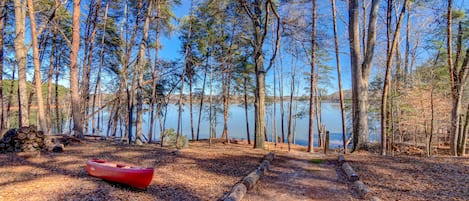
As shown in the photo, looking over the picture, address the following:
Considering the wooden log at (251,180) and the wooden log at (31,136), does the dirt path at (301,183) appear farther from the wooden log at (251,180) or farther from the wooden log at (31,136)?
the wooden log at (31,136)

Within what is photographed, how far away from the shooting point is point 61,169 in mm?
4434

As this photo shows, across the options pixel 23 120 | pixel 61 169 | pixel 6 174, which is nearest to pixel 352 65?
pixel 61 169

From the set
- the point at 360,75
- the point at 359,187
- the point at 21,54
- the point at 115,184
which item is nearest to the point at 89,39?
the point at 21,54

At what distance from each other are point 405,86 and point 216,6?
29.8 ft

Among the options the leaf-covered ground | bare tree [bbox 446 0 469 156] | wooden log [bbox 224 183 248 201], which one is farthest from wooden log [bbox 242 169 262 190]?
bare tree [bbox 446 0 469 156]

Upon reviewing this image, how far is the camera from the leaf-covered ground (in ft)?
10.7

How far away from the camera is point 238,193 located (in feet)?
12.1

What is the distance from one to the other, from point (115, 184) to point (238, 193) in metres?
1.86

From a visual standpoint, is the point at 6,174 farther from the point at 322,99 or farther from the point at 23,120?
the point at 322,99

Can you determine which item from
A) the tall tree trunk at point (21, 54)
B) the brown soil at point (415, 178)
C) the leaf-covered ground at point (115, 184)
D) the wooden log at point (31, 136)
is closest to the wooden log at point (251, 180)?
the leaf-covered ground at point (115, 184)

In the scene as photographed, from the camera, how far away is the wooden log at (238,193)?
3.46m

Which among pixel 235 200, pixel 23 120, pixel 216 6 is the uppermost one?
pixel 216 6

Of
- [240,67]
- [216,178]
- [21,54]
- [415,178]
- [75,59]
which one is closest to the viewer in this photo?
[415,178]

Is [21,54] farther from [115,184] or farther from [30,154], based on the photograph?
[115,184]
